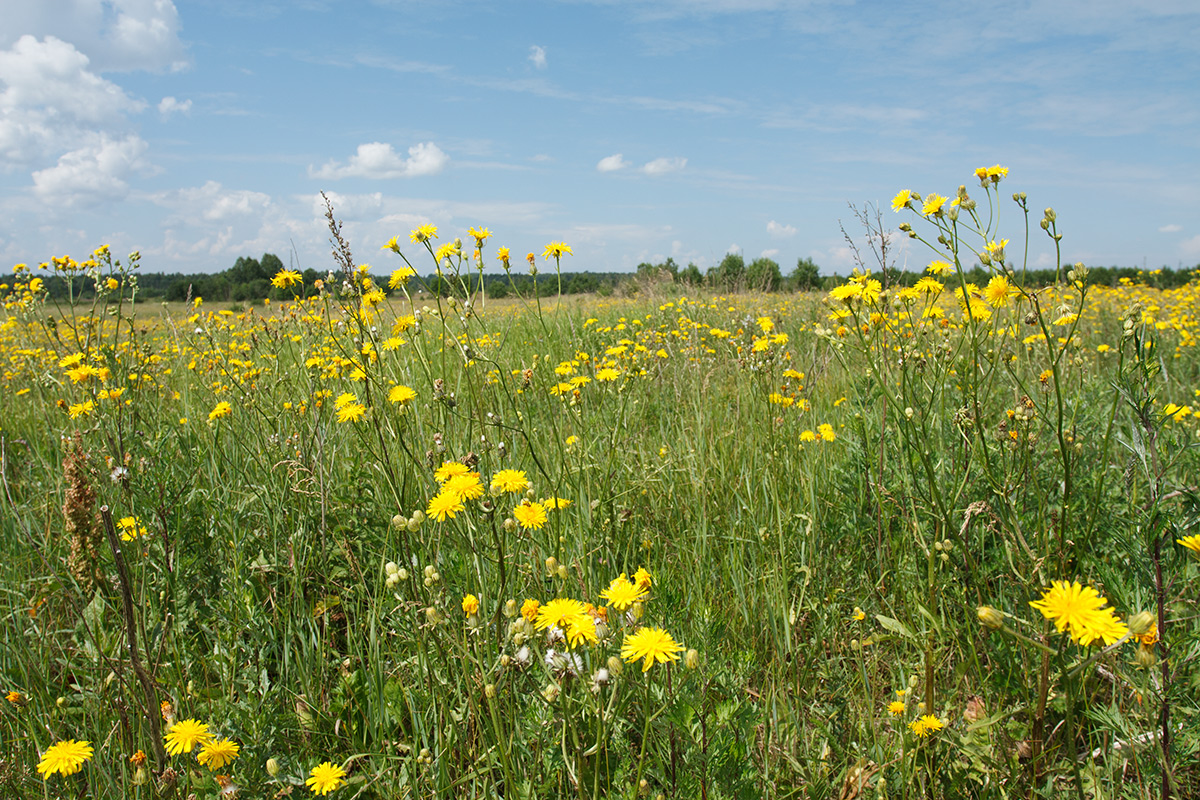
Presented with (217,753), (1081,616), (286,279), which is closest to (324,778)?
(217,753)

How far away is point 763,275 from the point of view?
10312mm

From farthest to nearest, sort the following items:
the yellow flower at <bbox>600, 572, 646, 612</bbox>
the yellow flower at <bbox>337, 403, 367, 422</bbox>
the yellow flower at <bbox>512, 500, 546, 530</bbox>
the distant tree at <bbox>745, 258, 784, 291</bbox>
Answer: the distant tree at <bbox>745, 258, 784, 291</bbox> < the yellow flower at <bbox>337, 403, 367, 422</bbox> < the yellow flower at <bbox>512, 500, 546, 530</bbox> < the yellow flower at <bbox>600, 572, 646, 612</bbox>

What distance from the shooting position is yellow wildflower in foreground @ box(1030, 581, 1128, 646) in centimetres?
94

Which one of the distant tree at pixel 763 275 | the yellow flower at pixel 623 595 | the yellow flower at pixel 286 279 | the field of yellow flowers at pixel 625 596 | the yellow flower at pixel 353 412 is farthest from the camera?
the distant tree at pixel 763 275

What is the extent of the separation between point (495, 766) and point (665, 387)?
9.66 feet

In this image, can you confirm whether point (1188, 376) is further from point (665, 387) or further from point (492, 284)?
point (492, 284)

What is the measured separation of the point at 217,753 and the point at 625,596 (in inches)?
34.9

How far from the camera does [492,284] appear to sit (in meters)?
2.91

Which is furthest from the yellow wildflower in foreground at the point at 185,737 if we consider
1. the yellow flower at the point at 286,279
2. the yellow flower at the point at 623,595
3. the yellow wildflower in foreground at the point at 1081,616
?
the yellow flower at the point at 286,279

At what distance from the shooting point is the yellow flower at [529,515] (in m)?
1.45

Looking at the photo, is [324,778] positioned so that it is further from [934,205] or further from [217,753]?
[934,205]

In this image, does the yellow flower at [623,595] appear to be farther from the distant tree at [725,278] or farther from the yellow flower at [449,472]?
the distant tree at [725,278]

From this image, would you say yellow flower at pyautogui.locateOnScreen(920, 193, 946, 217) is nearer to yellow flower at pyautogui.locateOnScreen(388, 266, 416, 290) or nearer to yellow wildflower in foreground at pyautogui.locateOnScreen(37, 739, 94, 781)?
yellow flower at pyautogui.locateOnScreen(388, 266, 416, 290)

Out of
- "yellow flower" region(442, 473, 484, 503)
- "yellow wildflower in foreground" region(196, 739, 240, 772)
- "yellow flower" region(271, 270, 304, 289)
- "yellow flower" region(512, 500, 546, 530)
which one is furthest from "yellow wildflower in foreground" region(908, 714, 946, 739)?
"yellow flower" region(271, 270, 304, 289)
